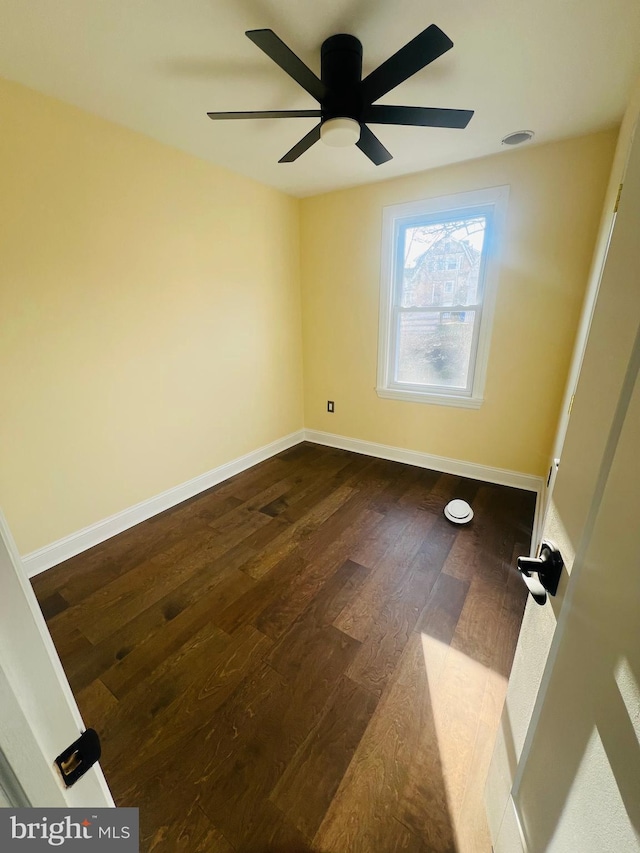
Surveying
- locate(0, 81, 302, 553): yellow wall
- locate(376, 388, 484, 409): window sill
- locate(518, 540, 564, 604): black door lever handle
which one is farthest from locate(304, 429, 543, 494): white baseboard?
locate(518, 540, 564, 604): black door lever handle

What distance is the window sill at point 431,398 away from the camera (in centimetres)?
280

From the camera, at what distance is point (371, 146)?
1705mm

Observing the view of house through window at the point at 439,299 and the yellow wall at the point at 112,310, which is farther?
the view of house through window at the point at 439,299

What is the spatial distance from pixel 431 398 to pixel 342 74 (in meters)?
2.21

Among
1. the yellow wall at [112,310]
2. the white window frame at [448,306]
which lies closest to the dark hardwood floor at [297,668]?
the yellow wall at [112,310]

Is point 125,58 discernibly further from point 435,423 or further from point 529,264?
point 435,423

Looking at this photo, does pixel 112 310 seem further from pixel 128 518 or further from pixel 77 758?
pixel 77 758

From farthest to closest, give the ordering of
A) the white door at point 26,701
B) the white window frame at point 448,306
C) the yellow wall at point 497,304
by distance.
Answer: the white window frame at point 448,306
the yellow wall at point 497,304
the white door at point 26,701

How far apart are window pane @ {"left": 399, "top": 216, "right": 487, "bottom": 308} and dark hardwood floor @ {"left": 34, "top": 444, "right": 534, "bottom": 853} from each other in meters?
1.75

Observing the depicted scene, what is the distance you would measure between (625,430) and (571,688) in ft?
1.51

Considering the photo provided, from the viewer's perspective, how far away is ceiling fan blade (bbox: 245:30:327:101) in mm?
1091

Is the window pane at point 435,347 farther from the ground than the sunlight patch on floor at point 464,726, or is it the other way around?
the window pane at point 435,347

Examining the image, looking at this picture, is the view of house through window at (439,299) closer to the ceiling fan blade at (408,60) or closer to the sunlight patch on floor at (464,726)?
the ceiling fan blade at (408,60)

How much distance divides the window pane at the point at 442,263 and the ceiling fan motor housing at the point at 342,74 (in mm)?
1501
